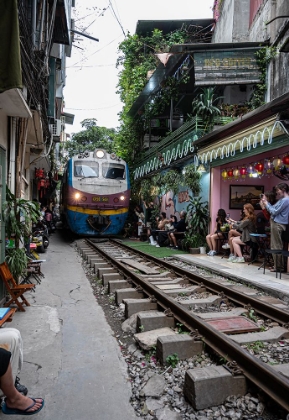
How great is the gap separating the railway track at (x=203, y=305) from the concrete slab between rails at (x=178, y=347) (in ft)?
0.07

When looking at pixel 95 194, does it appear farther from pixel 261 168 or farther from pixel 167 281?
pixel 167 281

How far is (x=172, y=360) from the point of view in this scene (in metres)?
3.38

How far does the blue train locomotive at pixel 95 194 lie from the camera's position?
46.1 ft

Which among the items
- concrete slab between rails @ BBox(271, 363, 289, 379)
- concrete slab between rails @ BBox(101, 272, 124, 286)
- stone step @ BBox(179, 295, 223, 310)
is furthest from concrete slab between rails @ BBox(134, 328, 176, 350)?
concrete slab between rails @ BBox(101, 272, 124, 286)

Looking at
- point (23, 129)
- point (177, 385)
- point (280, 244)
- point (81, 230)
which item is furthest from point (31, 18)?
point (81, 230)

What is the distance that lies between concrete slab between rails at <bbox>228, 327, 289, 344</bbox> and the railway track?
1cm

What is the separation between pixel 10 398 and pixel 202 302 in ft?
11.2

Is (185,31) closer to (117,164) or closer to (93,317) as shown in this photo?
(117,164)

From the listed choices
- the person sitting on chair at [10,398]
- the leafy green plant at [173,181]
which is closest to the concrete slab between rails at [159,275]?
the person sitting on chair at [10,398]

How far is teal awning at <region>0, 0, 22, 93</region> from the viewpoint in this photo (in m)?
3.44

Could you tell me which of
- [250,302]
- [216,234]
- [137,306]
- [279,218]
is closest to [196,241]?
[216,234]

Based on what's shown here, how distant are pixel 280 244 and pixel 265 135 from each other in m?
2.54

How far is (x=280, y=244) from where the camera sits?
282 inches

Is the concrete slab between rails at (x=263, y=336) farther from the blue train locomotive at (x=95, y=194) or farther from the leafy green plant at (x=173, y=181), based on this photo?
the blue train locomotive at (x=95, y=194)
